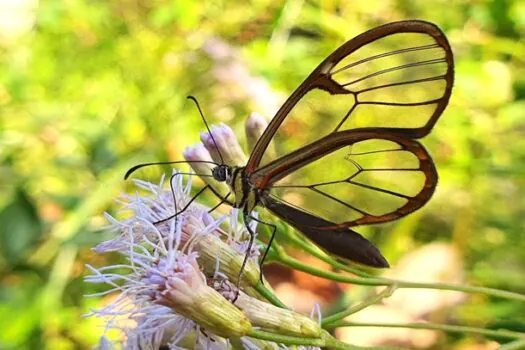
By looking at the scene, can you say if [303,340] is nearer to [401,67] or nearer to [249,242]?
[249,242]

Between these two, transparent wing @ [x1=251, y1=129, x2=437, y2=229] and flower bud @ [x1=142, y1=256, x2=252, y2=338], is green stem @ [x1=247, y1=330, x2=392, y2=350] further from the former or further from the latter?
transparent wing @ [x1=251, y1=129, x2=437, y2=229]

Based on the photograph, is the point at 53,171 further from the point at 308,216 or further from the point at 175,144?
the point at 308,216

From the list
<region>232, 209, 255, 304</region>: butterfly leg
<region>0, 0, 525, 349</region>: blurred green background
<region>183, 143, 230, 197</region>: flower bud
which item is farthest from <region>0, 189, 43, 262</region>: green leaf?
<region>232, 209, 255, 304</region>: butterfly leg

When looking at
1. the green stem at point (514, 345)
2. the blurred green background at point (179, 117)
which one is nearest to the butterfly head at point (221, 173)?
the green stem at point (514, 345)

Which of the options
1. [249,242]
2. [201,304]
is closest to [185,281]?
[201,304]

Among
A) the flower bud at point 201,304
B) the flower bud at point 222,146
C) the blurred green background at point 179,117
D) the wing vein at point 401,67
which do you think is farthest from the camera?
the blurred green background at point 179,117

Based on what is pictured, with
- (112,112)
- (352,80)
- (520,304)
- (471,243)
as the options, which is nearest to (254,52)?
(112,112)

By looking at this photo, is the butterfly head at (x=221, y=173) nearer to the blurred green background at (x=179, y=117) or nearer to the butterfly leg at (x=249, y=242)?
the butterfly leg at (x=249, y=242)
